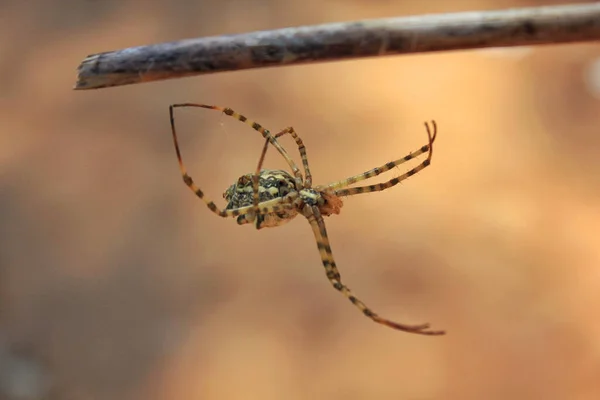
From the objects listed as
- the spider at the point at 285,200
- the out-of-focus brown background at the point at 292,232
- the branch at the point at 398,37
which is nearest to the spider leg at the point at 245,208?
the spider at the point at 285,200

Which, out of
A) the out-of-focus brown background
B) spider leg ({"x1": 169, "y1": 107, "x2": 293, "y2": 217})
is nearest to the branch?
spider leg ({"x1": 169, "y1": 107, "x2": 293, "y2": 217})

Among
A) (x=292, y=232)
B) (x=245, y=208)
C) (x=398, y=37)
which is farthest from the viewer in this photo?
(x=292, y=232)

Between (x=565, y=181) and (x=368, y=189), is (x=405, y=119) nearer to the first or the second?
(x=565, y=181)

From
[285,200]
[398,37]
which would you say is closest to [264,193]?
[285,200]

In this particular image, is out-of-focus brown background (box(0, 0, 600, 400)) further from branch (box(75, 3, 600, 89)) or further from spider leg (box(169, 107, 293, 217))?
branch (box(75, 3, 600, 89))

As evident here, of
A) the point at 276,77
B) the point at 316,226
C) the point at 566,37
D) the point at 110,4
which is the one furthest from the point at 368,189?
the point at 110,4

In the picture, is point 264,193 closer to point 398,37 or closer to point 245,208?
point 245,208
